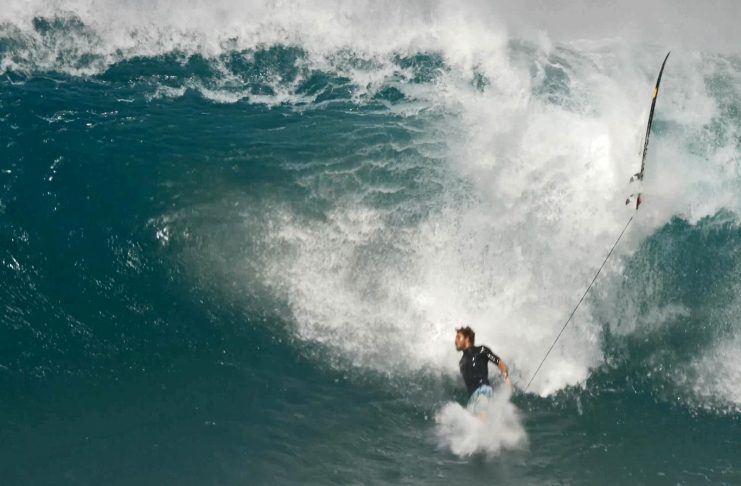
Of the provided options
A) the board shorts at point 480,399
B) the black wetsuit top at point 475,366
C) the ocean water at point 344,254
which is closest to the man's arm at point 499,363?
the black wetsuit top at point 475,366

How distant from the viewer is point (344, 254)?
1385 centimetres

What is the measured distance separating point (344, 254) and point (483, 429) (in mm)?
4290

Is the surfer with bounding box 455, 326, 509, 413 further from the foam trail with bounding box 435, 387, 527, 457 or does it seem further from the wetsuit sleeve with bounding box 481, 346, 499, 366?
the foam trail with bounding box 435, 387, 527, 457

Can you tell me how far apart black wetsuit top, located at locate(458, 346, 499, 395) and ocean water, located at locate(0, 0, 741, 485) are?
1.67ft

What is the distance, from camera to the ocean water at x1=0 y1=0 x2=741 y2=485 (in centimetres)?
1109

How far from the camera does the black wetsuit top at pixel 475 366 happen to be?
450 inches

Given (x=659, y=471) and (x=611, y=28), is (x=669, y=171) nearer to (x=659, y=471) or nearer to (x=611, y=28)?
(x=659, y=471)

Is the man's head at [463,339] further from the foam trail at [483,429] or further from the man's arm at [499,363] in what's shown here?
the foam trail at [483,429]

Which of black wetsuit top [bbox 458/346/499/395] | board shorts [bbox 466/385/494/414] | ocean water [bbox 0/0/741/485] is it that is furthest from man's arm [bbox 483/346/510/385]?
ocean water [bbox 0/0/741/485]

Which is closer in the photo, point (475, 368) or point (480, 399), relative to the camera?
point (480, 399)

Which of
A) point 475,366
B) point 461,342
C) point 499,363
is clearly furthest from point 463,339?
point 499,363

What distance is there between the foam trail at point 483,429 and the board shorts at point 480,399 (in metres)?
0.08

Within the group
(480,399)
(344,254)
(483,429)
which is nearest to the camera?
(483,429)

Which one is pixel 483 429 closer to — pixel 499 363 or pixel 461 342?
pixel 499 363
